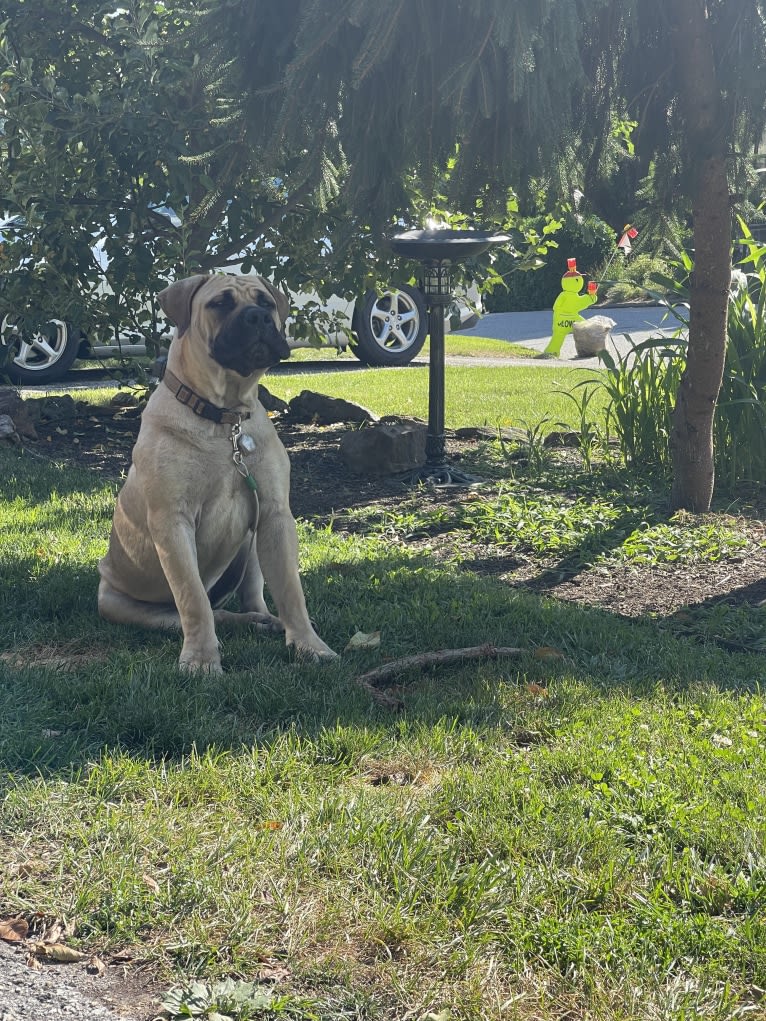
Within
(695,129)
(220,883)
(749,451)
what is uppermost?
(695,129)

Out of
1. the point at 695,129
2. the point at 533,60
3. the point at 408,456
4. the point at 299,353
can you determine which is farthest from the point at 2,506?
the point at 299,353

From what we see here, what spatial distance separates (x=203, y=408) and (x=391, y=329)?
9921mm

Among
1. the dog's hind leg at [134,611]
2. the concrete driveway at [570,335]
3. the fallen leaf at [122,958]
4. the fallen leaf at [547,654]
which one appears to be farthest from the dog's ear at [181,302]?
the concrete driveway at [570,335]

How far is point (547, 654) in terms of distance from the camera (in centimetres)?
420

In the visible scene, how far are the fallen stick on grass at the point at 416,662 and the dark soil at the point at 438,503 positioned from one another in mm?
1192

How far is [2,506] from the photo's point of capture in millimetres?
6465

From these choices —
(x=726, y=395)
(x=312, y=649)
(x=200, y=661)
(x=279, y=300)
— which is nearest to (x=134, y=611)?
(x=200, y=661)

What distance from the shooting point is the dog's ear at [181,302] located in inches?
169

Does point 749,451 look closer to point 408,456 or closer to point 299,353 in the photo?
point 408,456

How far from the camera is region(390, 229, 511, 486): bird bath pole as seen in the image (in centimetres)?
745

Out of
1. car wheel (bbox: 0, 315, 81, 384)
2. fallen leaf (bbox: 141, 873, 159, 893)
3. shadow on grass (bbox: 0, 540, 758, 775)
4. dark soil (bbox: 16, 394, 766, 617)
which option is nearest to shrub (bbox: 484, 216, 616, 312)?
car wheel (bbox: 0, 315, 81, 384)

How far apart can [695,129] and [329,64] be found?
1997 mm

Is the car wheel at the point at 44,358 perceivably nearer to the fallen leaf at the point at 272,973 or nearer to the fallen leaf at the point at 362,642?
the fallen leaf at the point at 362,642

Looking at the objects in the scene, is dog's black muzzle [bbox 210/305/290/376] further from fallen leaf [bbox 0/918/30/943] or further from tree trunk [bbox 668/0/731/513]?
tree trunk [bbox 668/0/731/513]
